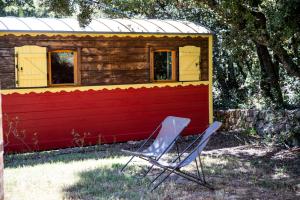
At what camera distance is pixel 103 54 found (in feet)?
36.4

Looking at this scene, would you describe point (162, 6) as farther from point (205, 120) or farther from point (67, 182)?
Answer: point (67, 182)

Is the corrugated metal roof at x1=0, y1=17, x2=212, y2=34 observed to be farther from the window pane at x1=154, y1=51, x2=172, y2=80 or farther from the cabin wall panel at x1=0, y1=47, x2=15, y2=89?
the window pane at x1=154, y1=51, x2=172, y2=80

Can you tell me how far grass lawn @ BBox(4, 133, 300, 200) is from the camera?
20.5ft

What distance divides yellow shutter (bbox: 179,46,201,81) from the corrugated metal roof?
0.48 meters

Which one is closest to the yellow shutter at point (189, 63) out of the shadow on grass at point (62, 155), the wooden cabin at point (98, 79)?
the wooden cabin at point (98, 79)

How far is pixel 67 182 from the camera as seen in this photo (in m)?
6.93

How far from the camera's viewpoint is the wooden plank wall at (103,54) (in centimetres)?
994

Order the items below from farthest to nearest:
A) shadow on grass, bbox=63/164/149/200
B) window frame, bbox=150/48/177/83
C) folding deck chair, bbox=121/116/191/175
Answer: window frame, bbox=150/48/177/83 → folding deck chair, bbox=121/116/191/175 → shadow on grass, bbox=63/164/149/200

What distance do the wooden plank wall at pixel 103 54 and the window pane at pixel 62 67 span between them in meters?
0.22

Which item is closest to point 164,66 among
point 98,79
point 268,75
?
point 98,79

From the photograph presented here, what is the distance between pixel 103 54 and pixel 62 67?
3.53 feet

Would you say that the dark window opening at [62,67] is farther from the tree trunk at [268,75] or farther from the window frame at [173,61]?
the tree trunk at [268,75]

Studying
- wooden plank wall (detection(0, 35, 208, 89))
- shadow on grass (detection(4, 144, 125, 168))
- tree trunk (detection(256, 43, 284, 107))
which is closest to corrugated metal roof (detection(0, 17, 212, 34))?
wooden plank wall (detection(0, 35, 208, 89))

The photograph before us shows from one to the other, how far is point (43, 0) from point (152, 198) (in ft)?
14.9
